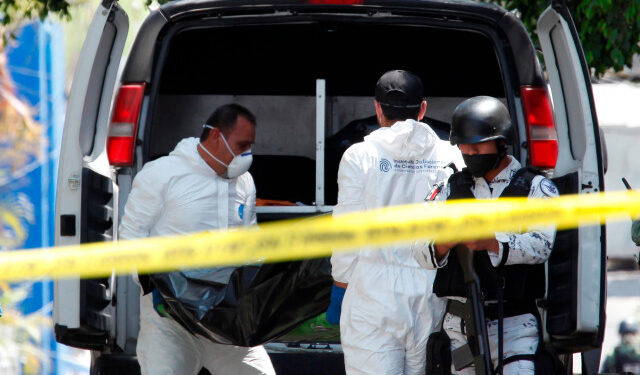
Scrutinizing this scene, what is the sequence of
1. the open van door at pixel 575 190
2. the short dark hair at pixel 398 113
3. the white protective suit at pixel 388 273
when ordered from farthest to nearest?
the short dark hair at pixel 398 113 < the open van door at pixel 575 190 < the white protective suit at pixel 388 273

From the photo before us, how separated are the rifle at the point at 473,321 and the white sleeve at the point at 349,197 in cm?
41

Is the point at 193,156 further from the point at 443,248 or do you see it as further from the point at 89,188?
the point at 443,248

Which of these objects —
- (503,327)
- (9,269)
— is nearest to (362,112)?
(503,327)

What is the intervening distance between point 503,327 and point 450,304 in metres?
0.22

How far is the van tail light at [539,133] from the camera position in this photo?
446 centimetres

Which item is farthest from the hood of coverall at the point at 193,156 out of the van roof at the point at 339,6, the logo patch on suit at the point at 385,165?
the logo patch on suit at the point at 385,165

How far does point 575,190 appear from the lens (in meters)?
4.07

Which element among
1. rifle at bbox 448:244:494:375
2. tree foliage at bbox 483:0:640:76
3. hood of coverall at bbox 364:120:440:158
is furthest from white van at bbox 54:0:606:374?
tree foliage at bbox 483:0:640:76

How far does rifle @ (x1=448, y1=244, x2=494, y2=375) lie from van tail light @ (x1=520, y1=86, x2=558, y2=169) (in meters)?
0.91

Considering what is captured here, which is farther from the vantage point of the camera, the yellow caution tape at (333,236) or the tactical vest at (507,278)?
the tactical vest at (507,278)

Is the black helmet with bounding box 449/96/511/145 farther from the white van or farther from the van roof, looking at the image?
the van roof

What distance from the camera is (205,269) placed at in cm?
439

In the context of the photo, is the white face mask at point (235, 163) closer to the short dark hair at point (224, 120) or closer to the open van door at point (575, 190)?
the short dark hair at point (224, 120)

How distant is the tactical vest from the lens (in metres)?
3.69
